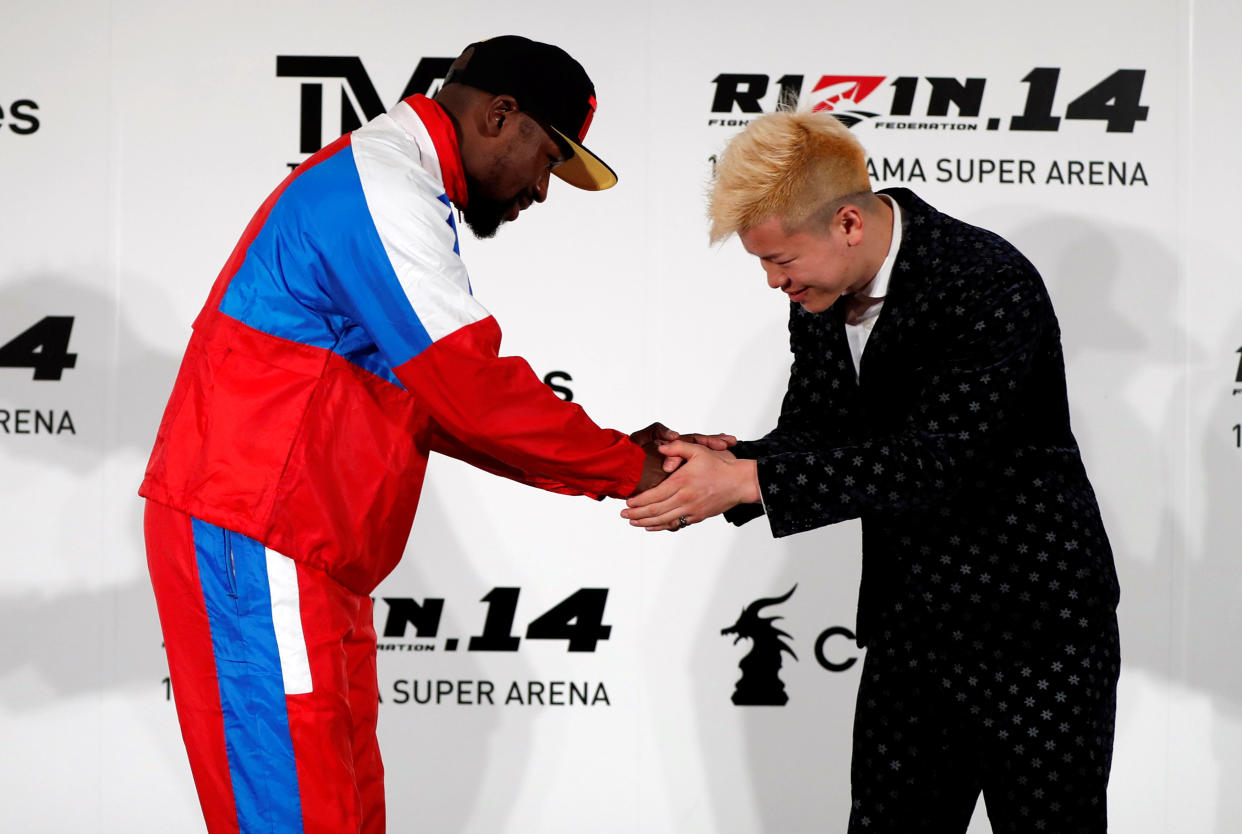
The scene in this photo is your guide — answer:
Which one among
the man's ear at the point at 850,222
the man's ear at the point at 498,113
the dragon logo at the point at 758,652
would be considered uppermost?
the man's ear at the point at 498,113

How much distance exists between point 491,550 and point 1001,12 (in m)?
2.18

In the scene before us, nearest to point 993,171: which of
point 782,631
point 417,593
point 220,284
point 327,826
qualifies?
point 782,631

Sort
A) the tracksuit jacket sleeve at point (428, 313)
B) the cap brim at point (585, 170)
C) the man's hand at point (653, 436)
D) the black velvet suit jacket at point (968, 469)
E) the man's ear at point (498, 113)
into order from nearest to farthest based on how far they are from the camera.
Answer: the tracksuit jacket sleeve at point (428, 313) < the black velvet suit jacket at point (968, 469) < the man's ear at point (498, 113) < the cap brim at point (585, 170) < the man's hand at point (653, 436)

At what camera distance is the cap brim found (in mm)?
1916

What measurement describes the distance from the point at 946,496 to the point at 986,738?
Answer: 0.41m

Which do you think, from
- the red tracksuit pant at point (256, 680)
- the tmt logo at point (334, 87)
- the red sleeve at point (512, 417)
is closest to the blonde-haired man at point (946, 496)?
the red sleeve at point (512, 417)

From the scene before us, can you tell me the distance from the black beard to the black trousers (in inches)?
40.0

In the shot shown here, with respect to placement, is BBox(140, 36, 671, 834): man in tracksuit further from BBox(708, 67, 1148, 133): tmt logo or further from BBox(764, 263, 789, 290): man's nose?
BBox(708, 67, 1148, 133): tmt logo

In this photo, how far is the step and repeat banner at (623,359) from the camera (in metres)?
3.11

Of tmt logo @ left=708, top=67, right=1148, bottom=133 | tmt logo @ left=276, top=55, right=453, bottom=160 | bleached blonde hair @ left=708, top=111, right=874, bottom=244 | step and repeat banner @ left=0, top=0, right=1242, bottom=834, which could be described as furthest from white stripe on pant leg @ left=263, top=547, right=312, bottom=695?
tmt logo @ left=708, top=67, right=1148, bottom=133

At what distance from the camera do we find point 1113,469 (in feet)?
10.4

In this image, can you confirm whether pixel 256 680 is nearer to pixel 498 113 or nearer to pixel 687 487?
pixel 687 487

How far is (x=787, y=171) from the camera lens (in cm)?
172

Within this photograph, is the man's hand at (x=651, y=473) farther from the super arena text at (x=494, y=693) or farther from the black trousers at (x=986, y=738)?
the super arena text at (x=494, y=693)
